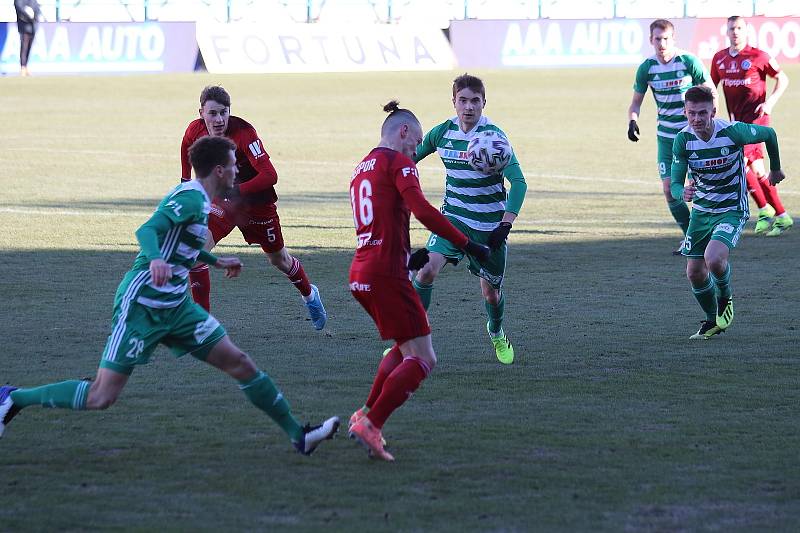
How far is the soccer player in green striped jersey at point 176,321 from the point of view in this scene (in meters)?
6.32

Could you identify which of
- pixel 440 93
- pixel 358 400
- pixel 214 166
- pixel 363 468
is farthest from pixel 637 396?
pixel 440 93

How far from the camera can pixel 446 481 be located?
621cm

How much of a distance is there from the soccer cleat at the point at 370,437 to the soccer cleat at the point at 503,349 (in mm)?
2506

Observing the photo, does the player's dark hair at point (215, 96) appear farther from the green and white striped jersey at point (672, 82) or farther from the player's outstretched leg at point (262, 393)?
the green and white striped jersey at point (672, 82)

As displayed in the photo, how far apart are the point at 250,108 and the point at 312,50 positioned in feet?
35.4

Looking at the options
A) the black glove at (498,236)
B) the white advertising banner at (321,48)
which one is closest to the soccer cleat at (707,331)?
the black glove at (498,236)

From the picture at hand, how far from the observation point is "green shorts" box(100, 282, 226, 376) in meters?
6.33

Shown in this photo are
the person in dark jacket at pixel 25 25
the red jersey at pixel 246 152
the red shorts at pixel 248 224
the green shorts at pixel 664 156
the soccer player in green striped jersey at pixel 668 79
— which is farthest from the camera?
the person in dark jacket at pixel 25 25

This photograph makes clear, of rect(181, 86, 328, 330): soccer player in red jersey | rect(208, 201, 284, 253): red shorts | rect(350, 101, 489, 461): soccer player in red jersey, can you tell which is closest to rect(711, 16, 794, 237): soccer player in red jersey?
rect(181, 86, 328, 330): soccer player in red jersey

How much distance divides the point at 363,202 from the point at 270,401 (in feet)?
3.59

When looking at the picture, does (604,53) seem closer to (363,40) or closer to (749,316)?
(363,40)

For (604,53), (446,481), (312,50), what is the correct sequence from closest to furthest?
(446,481), (312,50), (604,53)

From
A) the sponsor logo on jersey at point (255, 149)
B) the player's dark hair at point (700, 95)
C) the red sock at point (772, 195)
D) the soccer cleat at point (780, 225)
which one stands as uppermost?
the player's dark hair at point (700, 95)

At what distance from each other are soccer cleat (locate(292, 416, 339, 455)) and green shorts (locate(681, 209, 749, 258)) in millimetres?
4035
